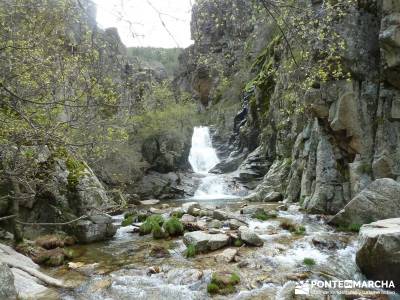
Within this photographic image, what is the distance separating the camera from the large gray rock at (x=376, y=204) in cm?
1128

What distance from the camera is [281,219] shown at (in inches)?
597

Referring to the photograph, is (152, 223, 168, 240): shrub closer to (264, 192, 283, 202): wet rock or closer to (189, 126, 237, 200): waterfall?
(264, 192, 283, 202): wet rock

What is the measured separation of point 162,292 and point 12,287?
3.00 meters

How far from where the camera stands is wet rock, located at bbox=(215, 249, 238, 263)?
9777mm

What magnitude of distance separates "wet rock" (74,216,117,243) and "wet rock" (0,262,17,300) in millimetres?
5763

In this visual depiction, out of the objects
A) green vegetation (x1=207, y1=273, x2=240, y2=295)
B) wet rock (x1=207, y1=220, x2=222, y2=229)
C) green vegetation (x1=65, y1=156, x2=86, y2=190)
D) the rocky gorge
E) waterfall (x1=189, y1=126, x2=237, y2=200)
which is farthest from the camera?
waterfall (x1=189, y1=126, x2=237, y2=200)

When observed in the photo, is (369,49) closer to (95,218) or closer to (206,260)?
(206,260)

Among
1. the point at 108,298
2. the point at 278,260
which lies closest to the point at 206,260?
the point at 278,260

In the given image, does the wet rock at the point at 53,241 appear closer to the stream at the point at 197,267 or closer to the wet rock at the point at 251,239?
the stream at the point at 197,267

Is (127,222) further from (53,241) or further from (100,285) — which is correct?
(100,285)

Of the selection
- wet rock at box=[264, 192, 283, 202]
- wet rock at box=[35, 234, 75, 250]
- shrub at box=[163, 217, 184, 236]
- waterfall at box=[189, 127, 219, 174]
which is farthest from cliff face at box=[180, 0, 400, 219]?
waterfall at box=[189, 127, 219, 174]

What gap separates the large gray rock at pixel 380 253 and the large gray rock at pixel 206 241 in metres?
4.00

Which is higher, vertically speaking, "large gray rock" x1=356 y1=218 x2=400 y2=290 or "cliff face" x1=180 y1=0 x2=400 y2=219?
"cliff face" x1=180 y1=0 x2=400 y2=219

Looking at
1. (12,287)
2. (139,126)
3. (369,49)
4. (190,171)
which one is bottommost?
(190,171)
